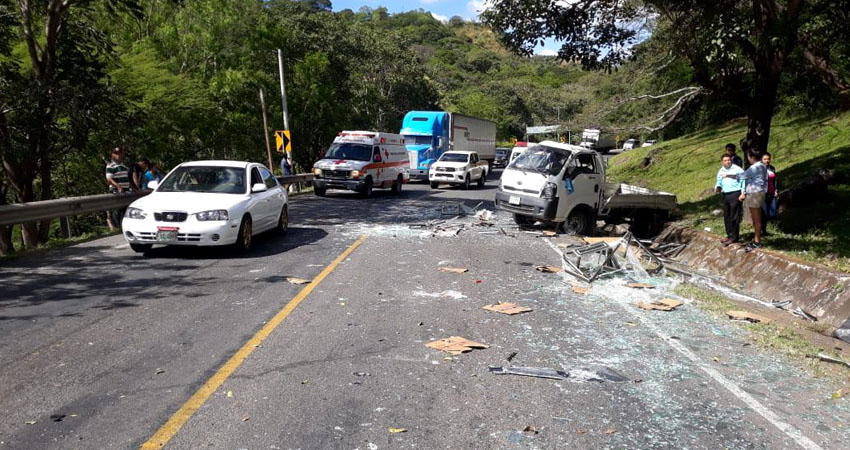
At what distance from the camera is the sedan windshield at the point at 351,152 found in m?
23.2

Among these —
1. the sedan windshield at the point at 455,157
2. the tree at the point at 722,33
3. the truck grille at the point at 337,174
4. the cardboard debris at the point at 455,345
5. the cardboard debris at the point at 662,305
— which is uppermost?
the tree at the point at 722,33

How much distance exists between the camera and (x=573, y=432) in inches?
160

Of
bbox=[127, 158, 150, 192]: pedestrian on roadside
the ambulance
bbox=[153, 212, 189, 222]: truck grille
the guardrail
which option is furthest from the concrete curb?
the ambulance

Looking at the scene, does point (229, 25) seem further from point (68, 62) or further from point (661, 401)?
point (661, 401)

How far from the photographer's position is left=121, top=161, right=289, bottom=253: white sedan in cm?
988

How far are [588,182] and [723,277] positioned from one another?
4.94m

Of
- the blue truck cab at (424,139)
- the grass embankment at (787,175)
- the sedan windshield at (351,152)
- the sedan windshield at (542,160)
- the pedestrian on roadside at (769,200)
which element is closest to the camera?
the grass embankment at (787,175)

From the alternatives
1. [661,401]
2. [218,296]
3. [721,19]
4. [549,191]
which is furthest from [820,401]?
[549,191]

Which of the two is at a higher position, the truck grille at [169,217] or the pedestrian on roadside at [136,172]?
the pedestrian on roadside at [136,172]

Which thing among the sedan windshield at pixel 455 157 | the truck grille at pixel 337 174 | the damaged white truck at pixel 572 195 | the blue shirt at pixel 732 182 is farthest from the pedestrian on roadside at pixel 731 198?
the sedan windshield at pixel 455 157

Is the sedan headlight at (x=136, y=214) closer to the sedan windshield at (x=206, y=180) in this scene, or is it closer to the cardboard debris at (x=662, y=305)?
the sedan windshield at (x=206, y=180)

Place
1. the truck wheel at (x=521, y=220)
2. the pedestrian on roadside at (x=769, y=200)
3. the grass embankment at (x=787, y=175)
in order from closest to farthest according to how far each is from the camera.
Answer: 1. the grass embankment at (x=787, y=175)
2. the pedestrian on roadside at (x=769, y=200)
3. the truck wheel at (x=521, y=220)

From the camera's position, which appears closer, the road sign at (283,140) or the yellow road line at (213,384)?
the yellow road line at (213,384)

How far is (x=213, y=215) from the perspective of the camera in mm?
10008
